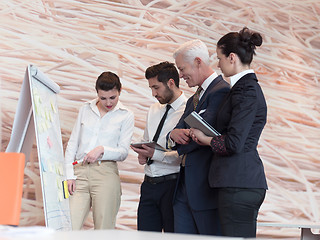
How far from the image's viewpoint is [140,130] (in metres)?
4.62

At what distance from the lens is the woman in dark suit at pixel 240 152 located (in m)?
2.25

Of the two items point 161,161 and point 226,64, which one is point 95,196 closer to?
point 161,161

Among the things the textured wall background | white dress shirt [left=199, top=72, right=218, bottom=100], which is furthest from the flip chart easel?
the textured wall background

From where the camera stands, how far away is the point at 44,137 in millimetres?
2516

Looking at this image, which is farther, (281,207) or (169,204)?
(281,207)

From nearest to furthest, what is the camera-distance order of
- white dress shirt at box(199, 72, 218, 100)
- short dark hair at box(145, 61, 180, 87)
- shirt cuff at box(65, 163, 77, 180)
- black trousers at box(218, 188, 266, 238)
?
1. black trousers at box(218, 188, 266, 238)
2. white dress shirt at box(199, 72, 218, 100)
3. shirt cuff at box(65, 163, 77, 180)
4. short dark hair at box(145, 61, 180, 87)

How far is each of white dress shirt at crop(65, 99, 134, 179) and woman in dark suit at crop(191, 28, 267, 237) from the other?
1052mm

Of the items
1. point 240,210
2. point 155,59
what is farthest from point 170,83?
point 155,59

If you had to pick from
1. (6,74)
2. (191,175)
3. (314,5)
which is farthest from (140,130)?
(314,5)

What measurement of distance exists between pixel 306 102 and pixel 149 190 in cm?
274

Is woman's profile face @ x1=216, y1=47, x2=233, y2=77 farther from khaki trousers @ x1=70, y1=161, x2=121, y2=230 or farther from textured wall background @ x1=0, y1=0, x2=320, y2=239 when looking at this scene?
textured wall background @ x1=0, y1=0, x2=320, y2=239

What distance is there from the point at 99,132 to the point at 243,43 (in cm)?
135

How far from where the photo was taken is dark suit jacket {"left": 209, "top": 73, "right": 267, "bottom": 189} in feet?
7.41

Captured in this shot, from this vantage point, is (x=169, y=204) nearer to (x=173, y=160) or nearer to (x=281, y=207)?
(x=173, y=160)
